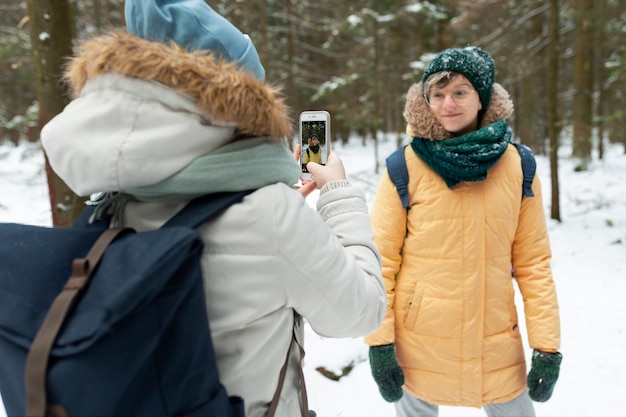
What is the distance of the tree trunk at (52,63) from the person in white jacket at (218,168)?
281 cm

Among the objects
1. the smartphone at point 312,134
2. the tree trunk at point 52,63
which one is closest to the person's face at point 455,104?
the smartphone at point 312,134

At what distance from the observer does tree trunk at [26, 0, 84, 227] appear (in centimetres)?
330

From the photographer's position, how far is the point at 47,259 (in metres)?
0.85

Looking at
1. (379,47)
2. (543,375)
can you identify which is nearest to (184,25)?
(543,375)

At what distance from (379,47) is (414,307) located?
12861 mm

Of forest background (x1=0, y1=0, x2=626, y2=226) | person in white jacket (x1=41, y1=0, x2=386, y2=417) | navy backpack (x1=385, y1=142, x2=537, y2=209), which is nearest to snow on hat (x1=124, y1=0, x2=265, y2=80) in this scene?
person in white jacket (x1=41, y1=0, x2=386, y2=417)

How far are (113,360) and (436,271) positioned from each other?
162 centimetres

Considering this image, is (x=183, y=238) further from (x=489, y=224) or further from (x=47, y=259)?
(x=489, y=224)

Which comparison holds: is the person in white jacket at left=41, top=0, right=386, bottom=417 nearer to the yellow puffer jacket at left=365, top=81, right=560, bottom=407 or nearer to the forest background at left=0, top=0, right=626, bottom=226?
the yellow puffer jacket at left=365, top=81, right=560, bottom=407

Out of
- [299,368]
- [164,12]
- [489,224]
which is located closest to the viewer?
[164,12]

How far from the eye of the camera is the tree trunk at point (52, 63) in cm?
330

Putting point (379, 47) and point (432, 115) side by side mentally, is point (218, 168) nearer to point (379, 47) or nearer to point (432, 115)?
point (432, 115)

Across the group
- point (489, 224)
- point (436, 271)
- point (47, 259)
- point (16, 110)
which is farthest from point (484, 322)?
point (16, 110)

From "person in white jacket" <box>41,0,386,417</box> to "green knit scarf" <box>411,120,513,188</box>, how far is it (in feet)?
3.41
